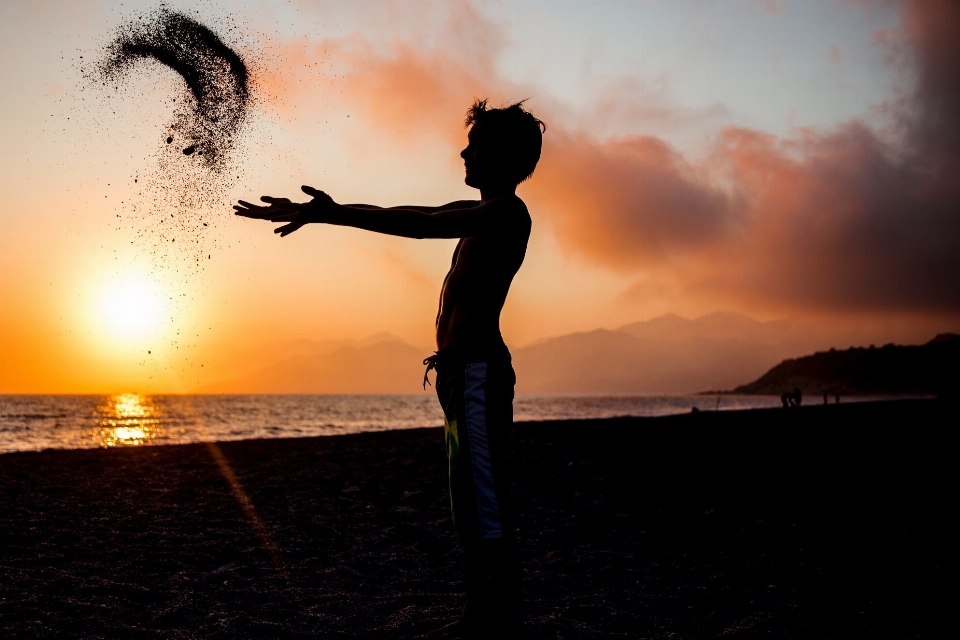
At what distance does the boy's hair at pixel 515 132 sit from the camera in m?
3.42

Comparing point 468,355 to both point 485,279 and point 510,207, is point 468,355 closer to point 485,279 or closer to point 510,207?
point 485,279

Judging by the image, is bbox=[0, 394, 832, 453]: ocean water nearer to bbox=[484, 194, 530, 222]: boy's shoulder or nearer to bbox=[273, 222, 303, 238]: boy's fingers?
bbox=[273, 222, 303, 238]: boy's fingers

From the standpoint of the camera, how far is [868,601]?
15.5 ft

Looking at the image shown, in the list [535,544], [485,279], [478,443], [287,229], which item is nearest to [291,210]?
[287,229]

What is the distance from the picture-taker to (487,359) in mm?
3402

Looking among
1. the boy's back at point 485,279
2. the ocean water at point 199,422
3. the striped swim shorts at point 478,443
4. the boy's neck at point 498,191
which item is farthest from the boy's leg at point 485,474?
the ocean water at point 199,422

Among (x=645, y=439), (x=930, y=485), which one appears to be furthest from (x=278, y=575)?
(x=645, y=439)

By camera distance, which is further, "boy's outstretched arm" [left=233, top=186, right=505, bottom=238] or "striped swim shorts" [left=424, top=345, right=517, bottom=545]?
"striped swim shorts" [left=424, top=345, right=517, bottom=545]

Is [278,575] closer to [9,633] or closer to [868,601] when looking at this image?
[9,633]

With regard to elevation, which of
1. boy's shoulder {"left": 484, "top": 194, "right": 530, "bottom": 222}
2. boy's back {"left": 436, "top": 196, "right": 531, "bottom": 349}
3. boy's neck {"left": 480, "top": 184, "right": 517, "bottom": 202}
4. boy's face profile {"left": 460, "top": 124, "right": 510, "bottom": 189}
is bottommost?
boy's back {"left": 436, "top": 196, "right": 531, "bottom": 349}

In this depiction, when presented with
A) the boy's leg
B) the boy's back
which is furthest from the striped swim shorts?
the boy's back

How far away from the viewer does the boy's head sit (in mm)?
3424

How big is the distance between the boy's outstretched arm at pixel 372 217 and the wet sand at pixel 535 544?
8.03 ft

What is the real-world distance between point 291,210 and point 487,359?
1.17m
